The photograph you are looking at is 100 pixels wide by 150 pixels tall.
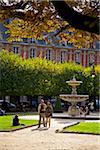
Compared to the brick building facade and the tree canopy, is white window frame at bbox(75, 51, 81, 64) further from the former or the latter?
the tree canopy

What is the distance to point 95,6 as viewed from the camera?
9.91 metres

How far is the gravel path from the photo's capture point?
14.8m

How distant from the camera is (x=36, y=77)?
49.2 m

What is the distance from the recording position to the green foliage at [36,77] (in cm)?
4734

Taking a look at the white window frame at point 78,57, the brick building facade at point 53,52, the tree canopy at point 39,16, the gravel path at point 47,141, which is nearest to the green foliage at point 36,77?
the brick building facade at point 53,52

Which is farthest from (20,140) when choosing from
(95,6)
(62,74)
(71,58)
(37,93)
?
(71,58)

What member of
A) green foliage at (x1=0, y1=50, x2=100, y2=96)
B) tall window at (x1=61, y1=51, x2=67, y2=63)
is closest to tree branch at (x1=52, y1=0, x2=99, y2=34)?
green foliage at (x1=0, y1=50, x2=100, y2=96)

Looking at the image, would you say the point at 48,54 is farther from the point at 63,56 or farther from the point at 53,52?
the point at 63,56

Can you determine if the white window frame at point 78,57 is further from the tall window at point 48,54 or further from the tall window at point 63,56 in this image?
the tall window at point 48,54

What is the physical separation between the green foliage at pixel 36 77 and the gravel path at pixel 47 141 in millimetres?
27737

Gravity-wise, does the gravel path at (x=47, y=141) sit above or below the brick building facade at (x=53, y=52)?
below

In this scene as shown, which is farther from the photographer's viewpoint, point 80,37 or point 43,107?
point 43,107

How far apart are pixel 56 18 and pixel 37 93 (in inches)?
1512

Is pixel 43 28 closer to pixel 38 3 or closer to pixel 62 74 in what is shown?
pixel 38 3
